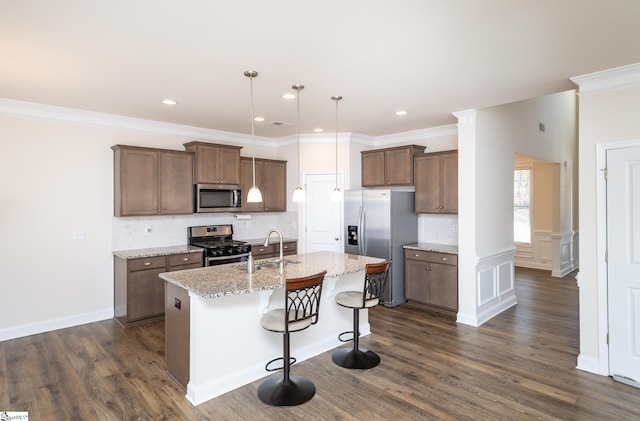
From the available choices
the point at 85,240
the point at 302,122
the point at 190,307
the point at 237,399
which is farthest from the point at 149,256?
the point at 302,122

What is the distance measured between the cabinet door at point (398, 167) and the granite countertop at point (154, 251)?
313cm

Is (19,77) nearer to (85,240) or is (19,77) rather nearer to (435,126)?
(85,240)

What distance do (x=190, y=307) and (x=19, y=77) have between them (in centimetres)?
271

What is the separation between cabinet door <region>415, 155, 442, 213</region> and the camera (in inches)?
211

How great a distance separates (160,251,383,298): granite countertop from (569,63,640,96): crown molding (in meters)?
2.63

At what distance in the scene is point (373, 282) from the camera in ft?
11.4

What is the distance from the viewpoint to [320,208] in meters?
6.20

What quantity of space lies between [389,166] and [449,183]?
1.05 metres

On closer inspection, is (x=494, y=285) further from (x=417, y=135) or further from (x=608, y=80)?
(x=608, y=80)

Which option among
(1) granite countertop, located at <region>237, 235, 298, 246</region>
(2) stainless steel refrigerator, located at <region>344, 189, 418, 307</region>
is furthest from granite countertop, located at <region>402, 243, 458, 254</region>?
(1) granite countertop, located at <region>237, 235, 298, 246</region>

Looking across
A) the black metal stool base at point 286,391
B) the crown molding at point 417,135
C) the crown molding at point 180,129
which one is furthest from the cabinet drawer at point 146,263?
the crown molding at point 417,135

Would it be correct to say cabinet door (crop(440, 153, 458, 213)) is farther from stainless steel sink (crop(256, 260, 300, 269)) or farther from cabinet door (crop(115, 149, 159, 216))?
cabinet door (crop(115, 149, 159, 216))

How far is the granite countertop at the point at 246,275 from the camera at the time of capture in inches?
108

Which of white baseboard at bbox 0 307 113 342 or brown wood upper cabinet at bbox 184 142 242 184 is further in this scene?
brown wood upper cabinet at bbox 184 142 242 184
